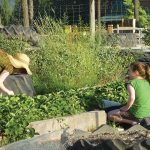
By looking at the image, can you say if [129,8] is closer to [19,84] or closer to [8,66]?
[19,84]

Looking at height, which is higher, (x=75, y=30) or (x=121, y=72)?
(x=75, y=30)

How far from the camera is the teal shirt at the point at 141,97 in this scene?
785 cm

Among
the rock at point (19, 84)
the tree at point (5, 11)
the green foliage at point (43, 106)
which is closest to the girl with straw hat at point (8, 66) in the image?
the rock at point (19, 84)

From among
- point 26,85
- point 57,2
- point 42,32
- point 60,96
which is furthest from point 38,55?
point 57,2

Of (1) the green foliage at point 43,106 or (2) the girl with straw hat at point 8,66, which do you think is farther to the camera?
(2) the girl with straw hat at point 8,66

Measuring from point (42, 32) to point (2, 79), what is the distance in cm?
430

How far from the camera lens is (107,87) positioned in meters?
9.62

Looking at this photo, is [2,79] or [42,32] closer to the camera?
[2,79]

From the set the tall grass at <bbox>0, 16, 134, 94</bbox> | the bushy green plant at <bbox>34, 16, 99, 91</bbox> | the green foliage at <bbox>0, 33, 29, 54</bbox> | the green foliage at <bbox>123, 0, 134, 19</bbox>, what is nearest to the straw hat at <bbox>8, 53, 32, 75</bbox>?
the tall grass at <bbox>0, 16, 134, 94</bbox>

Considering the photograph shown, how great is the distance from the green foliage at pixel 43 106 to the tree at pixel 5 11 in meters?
42.8

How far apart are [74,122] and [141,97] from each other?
0.99 m

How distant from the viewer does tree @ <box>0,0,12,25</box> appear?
51.9 m

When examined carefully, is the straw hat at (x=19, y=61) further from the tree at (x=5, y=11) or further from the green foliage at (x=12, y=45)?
the tree at (x=5, y=11)

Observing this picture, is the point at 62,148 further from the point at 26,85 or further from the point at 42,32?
the point at 42,32
